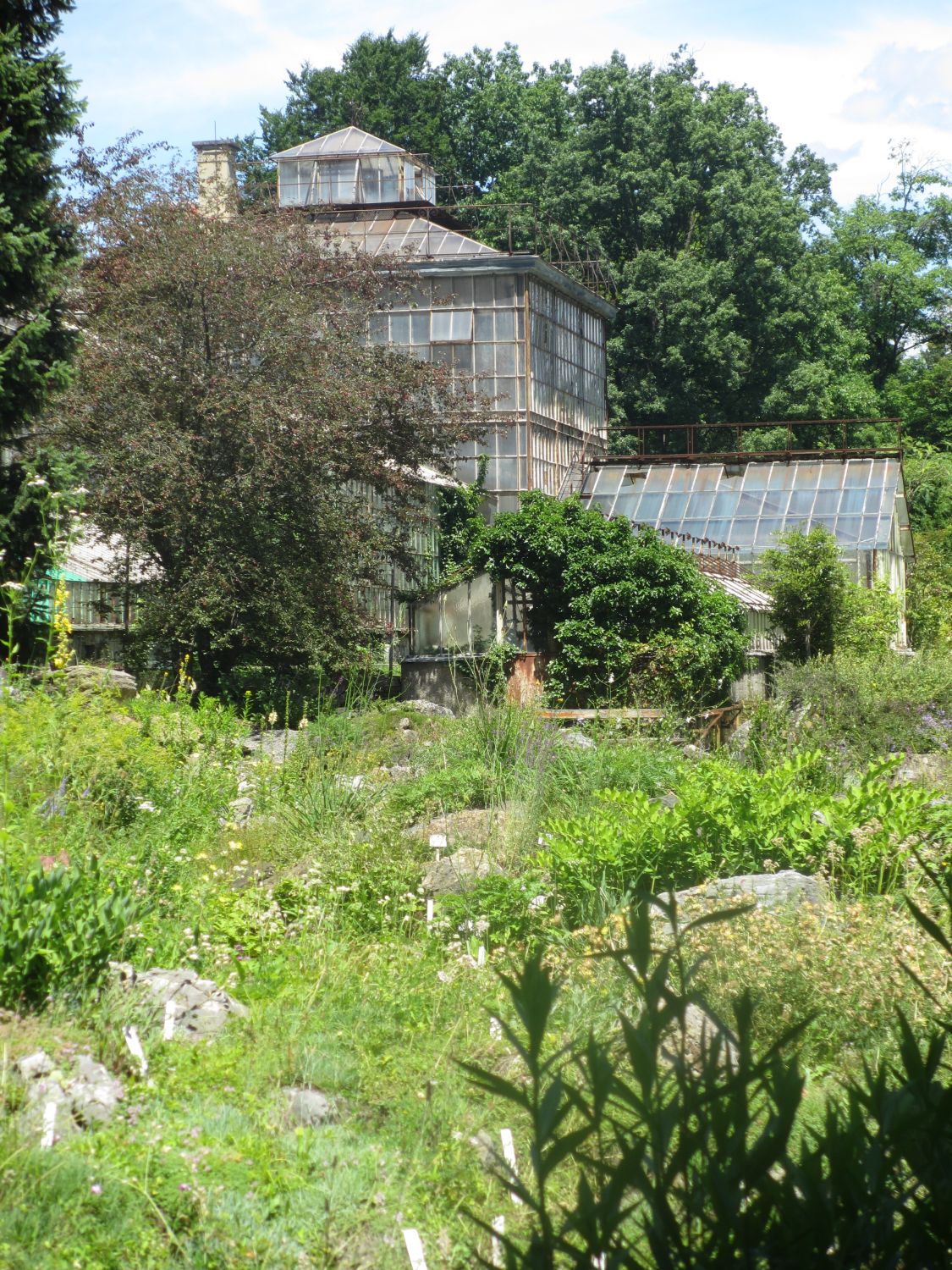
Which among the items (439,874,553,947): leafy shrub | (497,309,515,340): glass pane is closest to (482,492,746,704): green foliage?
(497,309,515,340): glass pane

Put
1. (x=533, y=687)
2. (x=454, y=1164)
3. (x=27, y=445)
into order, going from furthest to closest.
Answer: (x=533, y=687) < (x=27, y=445) < (x=454, y=1164)

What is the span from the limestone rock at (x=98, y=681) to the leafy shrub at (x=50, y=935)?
489 centimetres

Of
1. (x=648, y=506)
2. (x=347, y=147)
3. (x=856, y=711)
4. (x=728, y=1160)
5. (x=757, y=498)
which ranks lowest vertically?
(x=856, y=711)

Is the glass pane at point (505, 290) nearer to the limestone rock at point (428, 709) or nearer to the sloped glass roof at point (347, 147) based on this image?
the sloped glass roof at point (347, 147)

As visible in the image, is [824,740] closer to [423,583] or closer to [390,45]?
[423,583]

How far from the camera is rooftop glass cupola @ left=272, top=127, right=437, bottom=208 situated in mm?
31141

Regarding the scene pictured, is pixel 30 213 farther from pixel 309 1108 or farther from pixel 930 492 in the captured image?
pixel 930 492

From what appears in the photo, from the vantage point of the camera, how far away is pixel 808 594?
21328mm

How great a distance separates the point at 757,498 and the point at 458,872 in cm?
2274

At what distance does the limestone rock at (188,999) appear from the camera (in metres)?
4.85

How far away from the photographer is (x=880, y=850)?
671 cm

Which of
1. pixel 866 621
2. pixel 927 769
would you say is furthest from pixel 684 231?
pixel 927 769

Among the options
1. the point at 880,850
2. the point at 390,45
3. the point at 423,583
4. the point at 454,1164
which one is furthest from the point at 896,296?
the point at 454,1164

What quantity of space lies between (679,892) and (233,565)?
9.92 m
